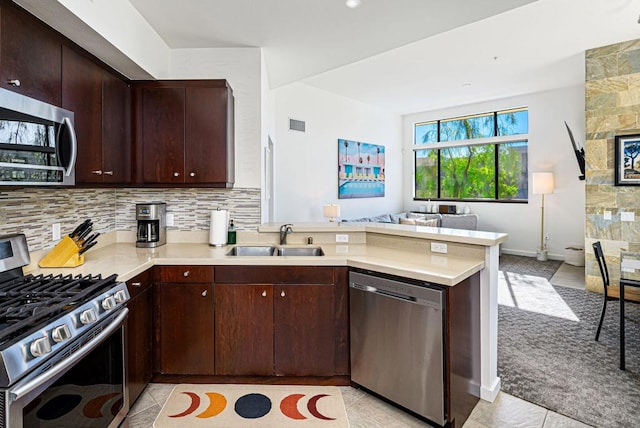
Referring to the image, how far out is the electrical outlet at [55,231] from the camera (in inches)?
94.0

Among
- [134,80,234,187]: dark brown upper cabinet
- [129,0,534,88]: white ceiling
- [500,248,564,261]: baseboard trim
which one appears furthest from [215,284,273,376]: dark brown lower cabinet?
[500,248,564,261]: baseboard trim

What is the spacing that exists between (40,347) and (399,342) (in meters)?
1.74

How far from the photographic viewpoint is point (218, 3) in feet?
8.17

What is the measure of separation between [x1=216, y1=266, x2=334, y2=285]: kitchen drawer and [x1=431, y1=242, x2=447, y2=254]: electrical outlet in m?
0.77

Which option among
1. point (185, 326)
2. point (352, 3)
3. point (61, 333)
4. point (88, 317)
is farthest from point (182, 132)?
point (61, 333)

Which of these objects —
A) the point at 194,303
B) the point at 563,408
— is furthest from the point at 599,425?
the point at 194,303

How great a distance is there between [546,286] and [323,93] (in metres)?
4.66

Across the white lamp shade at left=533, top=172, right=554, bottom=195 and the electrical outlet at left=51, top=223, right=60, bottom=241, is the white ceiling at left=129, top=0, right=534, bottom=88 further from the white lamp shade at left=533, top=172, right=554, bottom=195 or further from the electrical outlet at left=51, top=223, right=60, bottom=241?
the white lamp shade at left=533, top=172, right=554, bottom=195

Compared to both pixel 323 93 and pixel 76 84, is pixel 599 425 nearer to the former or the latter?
pixel 76 84

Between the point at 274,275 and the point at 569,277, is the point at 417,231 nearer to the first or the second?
the point at 274,275

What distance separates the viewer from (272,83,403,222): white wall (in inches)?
222

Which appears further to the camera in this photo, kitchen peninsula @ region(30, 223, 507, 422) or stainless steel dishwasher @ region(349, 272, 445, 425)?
kitchen peninsula @ region(30, 223, 507, 422)

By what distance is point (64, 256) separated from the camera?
220 cm

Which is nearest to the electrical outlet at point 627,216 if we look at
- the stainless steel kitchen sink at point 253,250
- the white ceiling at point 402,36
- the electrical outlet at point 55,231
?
the white ceiling at point 402,36
